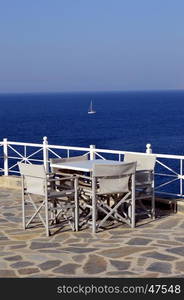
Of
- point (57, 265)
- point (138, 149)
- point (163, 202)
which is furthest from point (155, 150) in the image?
point (57, 265)

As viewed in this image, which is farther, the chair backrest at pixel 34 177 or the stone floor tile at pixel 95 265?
the chair backrest at pixel 34 177

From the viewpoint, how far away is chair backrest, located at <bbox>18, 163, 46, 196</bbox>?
628 cm

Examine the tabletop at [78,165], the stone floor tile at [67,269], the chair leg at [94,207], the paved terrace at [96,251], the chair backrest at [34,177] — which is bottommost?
the stone floor tile at [67,269]

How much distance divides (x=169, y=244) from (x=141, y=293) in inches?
69.5

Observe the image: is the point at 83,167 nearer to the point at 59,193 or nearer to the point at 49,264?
the point at 59,193

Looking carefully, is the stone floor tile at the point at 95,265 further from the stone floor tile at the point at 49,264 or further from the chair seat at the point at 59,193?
the chair seat at the point at 59,193

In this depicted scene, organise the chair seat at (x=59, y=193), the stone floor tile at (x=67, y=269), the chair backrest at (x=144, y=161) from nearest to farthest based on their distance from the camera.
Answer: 1. the stone floor tile at (x=67, y=269)
2. the chair seat at (x=59, y=193)
3. the chair backrest at (x=144, y=161)

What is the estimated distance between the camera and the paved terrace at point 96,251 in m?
4.91

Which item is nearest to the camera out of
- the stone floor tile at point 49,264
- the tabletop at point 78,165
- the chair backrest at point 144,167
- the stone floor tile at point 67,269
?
the stone floor tile at point 67,269

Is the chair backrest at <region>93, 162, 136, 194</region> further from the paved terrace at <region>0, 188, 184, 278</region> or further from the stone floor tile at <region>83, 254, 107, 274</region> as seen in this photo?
the stone floor tile at <region>83, 254, 107, 274</region>

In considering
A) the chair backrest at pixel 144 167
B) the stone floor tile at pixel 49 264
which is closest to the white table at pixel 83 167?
the chair backrest at pixel 144 167

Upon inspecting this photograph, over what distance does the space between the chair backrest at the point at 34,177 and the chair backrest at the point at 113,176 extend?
2.22 feet

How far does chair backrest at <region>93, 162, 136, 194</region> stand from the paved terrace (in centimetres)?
57

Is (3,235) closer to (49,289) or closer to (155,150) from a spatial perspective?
(49,289)
